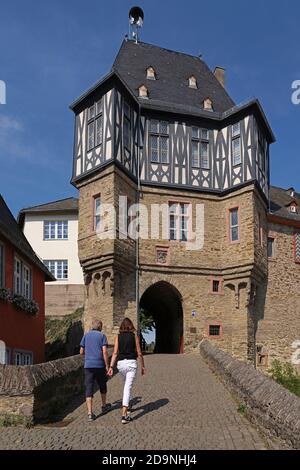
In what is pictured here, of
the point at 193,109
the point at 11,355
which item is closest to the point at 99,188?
the point at 193,109

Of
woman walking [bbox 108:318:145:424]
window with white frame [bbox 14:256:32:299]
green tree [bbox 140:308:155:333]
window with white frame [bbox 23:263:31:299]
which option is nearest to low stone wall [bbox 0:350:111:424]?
woman walking [bbox 108:318:145:424]

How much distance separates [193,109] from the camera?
28391 mm

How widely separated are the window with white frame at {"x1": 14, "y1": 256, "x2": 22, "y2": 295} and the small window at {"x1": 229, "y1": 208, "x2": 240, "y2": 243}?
10788mm

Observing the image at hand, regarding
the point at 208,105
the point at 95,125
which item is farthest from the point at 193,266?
the point at 208,105

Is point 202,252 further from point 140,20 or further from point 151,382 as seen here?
point 140,20

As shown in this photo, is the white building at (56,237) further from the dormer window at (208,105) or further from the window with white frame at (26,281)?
the window with white frame at (26,281)

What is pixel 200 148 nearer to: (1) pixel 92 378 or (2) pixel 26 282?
(2) pixel 26 282

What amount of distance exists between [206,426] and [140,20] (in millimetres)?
30652

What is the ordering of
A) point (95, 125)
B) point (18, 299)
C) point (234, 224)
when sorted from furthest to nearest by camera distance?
point (234, 224) → point (95, 125) → point (18, 299)

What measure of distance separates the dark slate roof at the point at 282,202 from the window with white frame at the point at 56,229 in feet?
45.0

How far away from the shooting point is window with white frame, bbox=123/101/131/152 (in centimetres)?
2566

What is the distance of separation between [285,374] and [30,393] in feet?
74.9

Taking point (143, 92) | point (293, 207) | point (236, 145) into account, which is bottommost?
point (293, 207)

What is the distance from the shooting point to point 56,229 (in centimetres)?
3994
